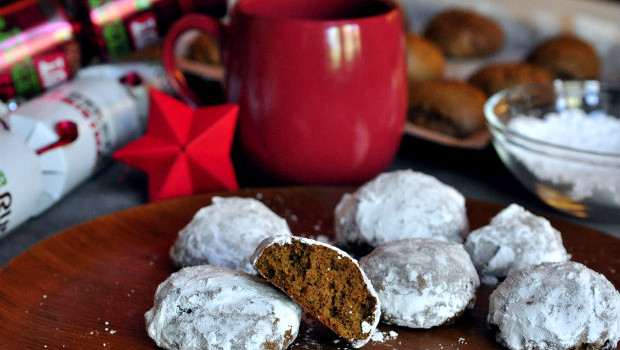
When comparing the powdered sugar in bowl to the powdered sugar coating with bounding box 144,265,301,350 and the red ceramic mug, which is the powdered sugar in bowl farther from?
the powdered sugar coating with bounding box 144,265,301,350

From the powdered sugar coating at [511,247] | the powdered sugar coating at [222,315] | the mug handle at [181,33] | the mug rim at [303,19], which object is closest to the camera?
the powdered sugar coating at [222,315]

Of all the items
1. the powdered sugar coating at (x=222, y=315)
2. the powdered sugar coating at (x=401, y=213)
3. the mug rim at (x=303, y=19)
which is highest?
the mug rim at (x=303, y=19)

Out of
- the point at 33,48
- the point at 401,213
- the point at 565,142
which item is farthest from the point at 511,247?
the point at 33,48

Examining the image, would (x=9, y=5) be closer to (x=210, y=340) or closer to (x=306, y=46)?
(x=306, y=46)

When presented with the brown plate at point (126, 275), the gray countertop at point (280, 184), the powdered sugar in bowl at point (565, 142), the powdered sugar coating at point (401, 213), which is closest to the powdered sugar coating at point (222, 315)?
the brown plate at point (126, 275)

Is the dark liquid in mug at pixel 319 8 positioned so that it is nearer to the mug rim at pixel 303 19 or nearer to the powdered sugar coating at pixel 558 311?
the mug rim at pixel 303 19

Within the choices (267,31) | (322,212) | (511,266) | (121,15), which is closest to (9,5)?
(121,15)

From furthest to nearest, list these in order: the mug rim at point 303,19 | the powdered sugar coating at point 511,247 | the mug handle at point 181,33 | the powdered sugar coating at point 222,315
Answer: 1. the mug handle at point 181,33
2. the mug rim at point 303,19
3. the powdered sugar coating at point 511,247
4. the powdered sugar coating at point 222,315
